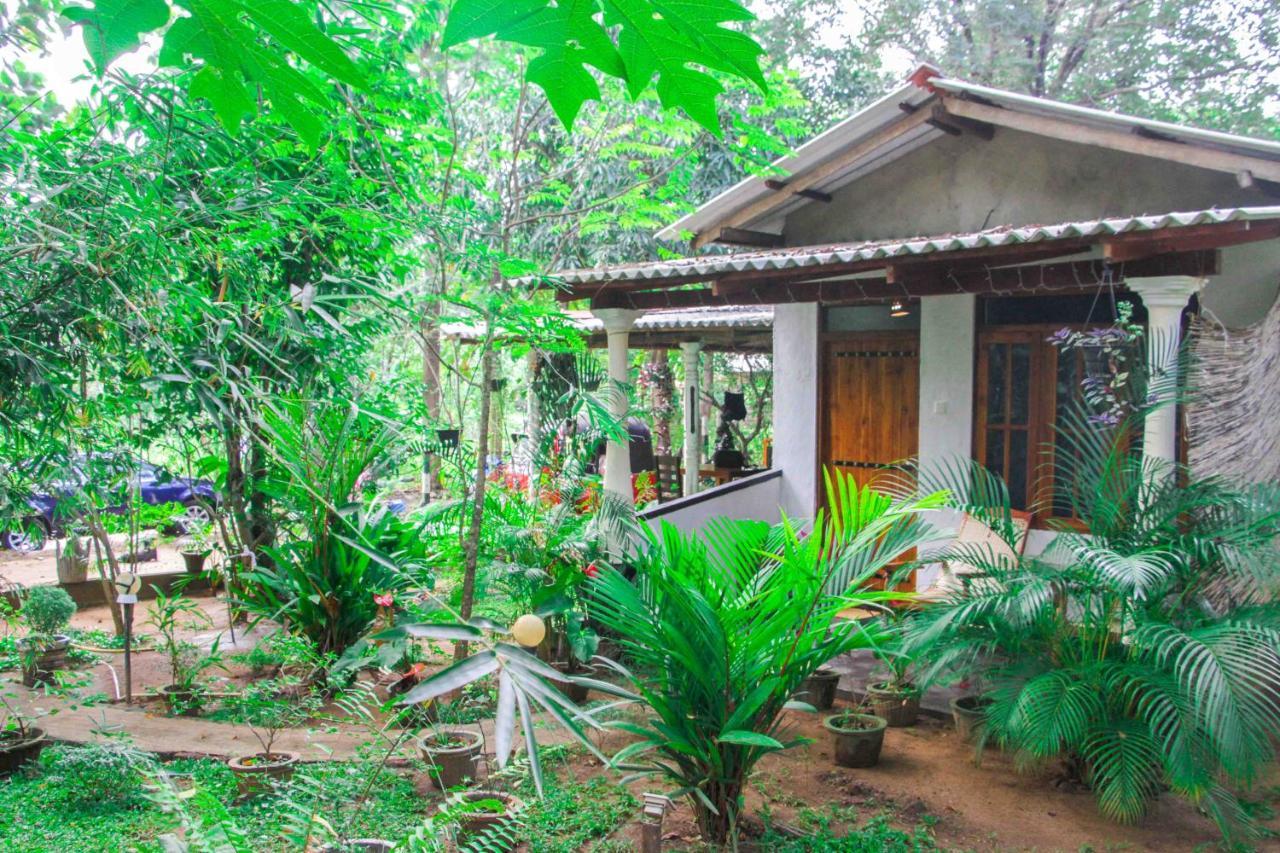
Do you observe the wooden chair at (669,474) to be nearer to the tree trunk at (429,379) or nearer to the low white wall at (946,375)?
the tree trunk at (429,379)

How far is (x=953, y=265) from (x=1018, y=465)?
166cm

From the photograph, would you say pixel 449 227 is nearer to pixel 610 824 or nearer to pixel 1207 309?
pixel 610 824

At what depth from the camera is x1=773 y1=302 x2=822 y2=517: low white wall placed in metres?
8.07

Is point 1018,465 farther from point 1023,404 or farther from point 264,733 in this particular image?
point 264,733


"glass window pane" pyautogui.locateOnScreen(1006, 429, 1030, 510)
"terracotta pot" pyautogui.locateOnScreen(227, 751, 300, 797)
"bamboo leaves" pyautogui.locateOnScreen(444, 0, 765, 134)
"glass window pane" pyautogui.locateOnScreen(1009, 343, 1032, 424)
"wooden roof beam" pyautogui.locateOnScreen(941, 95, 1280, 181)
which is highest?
"wooden roof beam" pyautogui.locateOnScreen(941, 95, 1280, 181)

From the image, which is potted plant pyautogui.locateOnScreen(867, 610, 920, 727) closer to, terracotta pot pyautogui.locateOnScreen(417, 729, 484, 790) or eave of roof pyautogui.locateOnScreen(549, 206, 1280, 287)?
eave of roof pyautogui.locateOnScreen(549, 206, 1280, 287)

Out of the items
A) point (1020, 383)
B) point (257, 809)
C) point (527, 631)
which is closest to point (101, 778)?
point (257, 809)

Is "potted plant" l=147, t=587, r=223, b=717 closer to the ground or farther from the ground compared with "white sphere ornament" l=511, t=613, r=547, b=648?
closer to the ground

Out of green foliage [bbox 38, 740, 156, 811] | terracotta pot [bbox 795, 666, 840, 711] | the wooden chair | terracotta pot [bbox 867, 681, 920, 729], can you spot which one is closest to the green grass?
green foliage [bbox 38, 740, 156, 811]

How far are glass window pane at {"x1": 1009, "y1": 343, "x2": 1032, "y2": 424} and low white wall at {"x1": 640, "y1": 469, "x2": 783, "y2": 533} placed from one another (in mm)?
2026

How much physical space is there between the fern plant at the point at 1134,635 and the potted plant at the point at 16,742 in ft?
14.0

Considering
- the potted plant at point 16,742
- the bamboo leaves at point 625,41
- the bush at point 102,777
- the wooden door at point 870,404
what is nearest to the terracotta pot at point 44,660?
the potted plant at point 16,742

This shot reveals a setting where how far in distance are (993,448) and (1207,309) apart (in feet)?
5.67

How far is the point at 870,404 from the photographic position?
25.5ft
